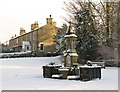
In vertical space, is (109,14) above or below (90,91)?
above

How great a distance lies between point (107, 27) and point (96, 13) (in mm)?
3132

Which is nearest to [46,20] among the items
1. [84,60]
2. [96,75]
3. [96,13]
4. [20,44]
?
[20,44]

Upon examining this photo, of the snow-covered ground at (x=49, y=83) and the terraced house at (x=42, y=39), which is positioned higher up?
the terraced house at (x=42, y=39)

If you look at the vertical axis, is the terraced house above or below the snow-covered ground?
above

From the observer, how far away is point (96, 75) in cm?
1669

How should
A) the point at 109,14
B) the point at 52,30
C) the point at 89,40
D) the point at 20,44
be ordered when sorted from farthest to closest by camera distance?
1. the point at 20,44
2. the point at 52,30
3. the point at 109,14
4. the point at 89,40

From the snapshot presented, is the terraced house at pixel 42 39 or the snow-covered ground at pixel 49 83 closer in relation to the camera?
the snow-covered ground at pixel 49 83

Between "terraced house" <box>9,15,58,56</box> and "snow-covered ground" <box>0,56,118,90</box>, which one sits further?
"terraced house" <box>9,15,58,56</box>

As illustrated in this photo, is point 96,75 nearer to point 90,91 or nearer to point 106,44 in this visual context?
point 90,91

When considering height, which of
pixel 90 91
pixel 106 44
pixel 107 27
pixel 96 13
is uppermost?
pixel 96 13

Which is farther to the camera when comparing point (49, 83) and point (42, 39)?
point (42, 39)

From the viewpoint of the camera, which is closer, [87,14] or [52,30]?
[87,14]

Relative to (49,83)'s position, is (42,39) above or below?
above

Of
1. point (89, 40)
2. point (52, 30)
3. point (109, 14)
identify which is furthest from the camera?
point (52, 30)
